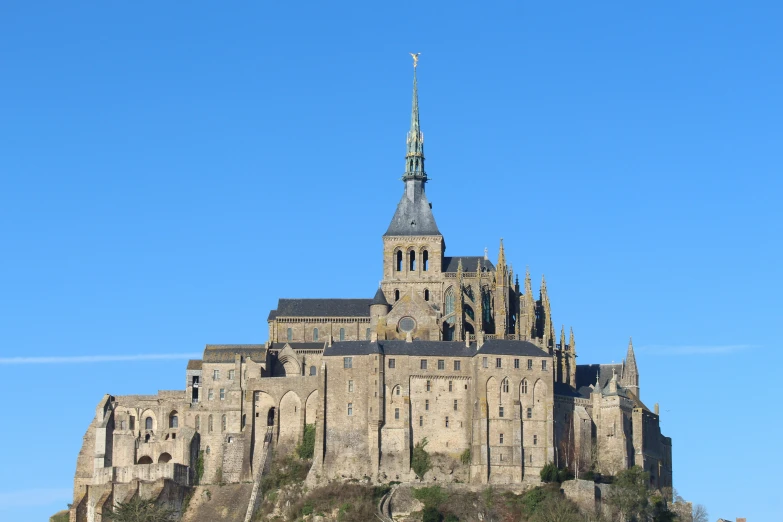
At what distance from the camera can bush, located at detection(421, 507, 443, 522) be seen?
126312mm

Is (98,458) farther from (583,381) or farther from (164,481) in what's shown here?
(583,381)

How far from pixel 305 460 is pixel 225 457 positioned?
7075mm

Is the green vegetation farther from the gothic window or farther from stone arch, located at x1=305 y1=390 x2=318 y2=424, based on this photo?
the gothic window

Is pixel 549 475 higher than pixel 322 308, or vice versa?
pixel 322 308

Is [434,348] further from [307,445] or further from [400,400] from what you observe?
[307,445]

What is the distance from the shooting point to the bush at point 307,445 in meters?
135

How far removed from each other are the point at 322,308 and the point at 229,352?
969 cm

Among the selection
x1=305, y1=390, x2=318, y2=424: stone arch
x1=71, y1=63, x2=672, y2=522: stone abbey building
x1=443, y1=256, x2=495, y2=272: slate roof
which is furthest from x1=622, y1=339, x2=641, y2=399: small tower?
x1=305, y1=390, x2=318, y2=424: stone arch

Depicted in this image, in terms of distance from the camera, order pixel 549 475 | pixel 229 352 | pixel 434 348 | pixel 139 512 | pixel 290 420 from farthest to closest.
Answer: pixel 229 352, pixel 290 420, pixel 434 348, pixel 139 512, pixel 549 475

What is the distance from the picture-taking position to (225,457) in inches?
5433

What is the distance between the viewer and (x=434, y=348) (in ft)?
442

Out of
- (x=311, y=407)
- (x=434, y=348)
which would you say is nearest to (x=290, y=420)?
(x=311, y=407)

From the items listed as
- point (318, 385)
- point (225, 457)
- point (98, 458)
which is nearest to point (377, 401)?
point (318, 385)

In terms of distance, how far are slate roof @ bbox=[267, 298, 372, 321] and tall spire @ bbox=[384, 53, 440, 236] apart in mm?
7371
